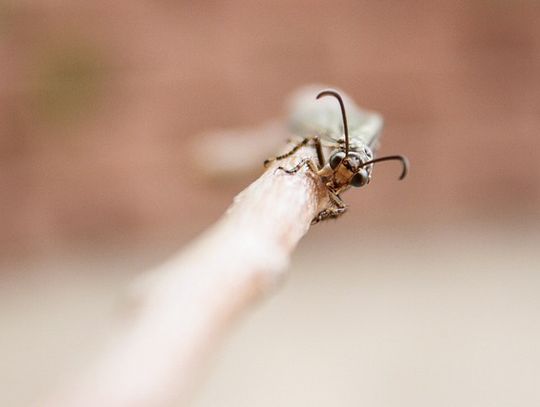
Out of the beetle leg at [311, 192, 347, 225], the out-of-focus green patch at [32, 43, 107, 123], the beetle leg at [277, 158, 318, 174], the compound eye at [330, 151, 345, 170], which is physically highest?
the out-of-focus green patch at [32, 43, 107, 123]

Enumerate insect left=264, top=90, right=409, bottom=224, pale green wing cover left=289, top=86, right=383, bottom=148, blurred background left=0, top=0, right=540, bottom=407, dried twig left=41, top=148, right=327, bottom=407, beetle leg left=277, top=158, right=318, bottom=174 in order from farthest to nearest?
1. blurred background left=0, top=0, right=540, bottom=407
2. pale green wing cover left=289, top=86, right=383, bottom=148
3. insect left=264, top=90, right=409, bottom=224
4. beetle leg left=277, top=158, right=318, bottom=174
5. dried twig left=41, top=148, right=327, bottom=407

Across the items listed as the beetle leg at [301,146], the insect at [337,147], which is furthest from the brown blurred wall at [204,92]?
the beetle leg at [301,146]

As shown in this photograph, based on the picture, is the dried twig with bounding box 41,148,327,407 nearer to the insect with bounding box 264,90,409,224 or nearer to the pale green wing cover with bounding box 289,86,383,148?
the insect with bounding box 264,90,409,224

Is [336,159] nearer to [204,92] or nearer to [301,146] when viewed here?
[301,146]

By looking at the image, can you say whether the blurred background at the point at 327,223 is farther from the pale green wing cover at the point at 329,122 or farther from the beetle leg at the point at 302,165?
the beetle leg at the point at 302,165

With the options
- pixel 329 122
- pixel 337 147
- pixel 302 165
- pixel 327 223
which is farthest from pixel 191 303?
pixel 327 223

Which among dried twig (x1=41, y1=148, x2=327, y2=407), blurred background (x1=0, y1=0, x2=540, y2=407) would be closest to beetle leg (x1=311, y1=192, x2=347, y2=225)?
dried twig (x1=41, y1=148, x2=327, y2=407)

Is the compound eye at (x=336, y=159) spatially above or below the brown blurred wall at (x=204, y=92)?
below
